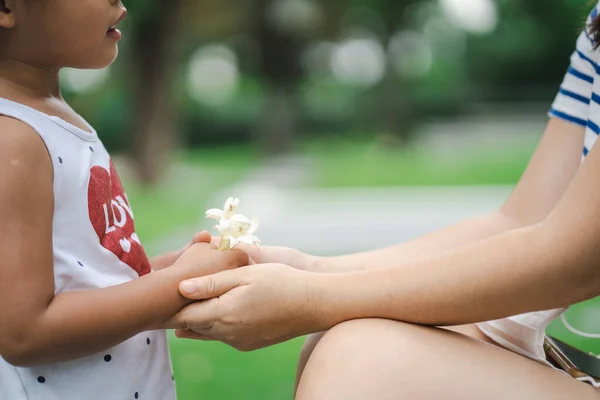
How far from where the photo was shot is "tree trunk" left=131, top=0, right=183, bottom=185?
11.3 meters

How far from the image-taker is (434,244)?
2.21 meters

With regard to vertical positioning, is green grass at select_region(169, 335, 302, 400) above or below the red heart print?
below

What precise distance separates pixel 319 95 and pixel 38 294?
25999 mm

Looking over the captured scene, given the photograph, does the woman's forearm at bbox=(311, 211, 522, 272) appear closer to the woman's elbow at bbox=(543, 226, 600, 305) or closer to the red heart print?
the red heart print

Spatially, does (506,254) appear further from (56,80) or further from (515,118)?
(515,118)

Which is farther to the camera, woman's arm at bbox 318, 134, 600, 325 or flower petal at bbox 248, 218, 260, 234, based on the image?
flower petal at bbox 248, 218, 260, 234

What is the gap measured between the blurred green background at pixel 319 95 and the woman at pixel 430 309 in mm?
5260

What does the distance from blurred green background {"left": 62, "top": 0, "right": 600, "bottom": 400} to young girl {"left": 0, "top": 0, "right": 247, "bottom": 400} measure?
5255mm

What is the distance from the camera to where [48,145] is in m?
1.54

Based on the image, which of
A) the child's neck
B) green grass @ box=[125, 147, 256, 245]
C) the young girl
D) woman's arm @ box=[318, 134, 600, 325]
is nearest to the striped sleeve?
woman's arm @ box=[318, 134, 600, 325]

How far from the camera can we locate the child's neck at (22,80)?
162 centimetres

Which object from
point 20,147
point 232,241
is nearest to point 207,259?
point 232,241

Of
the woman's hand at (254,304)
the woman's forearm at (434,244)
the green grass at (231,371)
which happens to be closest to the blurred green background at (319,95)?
the green grass at (231,371)

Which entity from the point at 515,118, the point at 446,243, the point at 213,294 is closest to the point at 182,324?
the point at 213,294
